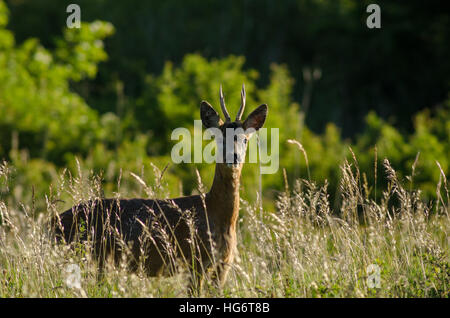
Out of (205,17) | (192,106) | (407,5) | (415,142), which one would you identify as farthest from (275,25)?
(415,142)

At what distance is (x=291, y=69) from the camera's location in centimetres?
3431

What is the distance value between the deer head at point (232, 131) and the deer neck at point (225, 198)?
0.34 feet

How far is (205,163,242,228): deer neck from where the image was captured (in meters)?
6.00

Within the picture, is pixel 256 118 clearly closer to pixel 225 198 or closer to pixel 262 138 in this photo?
pixel 225 198

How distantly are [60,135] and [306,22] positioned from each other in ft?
69.1

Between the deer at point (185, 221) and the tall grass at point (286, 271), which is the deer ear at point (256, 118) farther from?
the tall grass at point (286, 271)

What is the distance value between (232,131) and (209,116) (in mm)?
400

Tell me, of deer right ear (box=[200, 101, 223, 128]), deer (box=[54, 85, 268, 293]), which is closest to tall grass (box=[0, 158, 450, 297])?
deer (box=[54, 85, 268, 293])

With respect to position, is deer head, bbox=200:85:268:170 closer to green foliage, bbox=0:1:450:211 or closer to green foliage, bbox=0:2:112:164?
green foliage, bbox=0:1:450:211

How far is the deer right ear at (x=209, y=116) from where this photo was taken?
20.9 feet

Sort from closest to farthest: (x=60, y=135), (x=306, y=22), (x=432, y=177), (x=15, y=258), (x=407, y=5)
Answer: (x=15, y=258) → (x=432, y=177) → (x=60, y=135) → (x=407, y=5) → (x=306, y=22)

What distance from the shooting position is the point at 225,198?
19.9 ft

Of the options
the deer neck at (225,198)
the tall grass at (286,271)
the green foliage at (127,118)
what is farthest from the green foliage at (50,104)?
the tall grass at (286,271)
